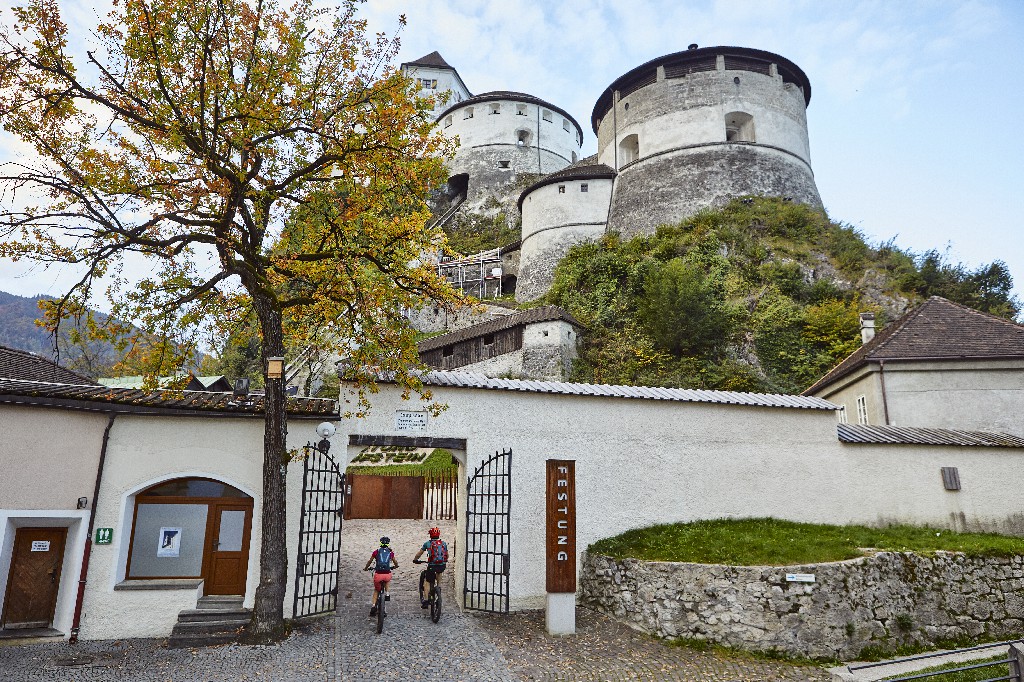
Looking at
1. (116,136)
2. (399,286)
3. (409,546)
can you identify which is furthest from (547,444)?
(116,136)

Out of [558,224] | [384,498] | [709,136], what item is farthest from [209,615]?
[709,136]

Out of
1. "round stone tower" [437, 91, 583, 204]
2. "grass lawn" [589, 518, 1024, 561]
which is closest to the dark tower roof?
"round stone tower" [437, 91, 583, 204]

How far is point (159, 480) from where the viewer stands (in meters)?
10.2

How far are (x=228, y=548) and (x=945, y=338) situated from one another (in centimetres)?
1898

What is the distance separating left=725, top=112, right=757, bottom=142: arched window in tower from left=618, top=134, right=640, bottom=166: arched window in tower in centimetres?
543

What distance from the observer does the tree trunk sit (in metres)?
9.31

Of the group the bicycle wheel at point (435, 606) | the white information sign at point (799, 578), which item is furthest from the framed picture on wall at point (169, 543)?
the white information sign at point (799, 578)

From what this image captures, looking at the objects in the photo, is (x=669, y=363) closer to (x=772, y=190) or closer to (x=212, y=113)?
(x=772, y=190)

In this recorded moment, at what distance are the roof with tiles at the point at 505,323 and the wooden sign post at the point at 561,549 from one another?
16.9 metres

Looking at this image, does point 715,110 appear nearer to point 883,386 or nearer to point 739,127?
point 739,127

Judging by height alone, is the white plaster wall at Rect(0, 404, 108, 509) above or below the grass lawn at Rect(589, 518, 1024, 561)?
above

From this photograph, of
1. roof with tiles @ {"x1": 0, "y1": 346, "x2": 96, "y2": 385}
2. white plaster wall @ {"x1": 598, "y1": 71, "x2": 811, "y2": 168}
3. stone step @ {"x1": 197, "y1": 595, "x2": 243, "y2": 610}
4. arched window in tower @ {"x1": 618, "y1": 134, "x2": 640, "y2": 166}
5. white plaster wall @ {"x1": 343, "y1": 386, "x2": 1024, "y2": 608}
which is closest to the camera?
stone step @ {"x1": 197, "y1": 595, "x2": 243, "y2": 610}

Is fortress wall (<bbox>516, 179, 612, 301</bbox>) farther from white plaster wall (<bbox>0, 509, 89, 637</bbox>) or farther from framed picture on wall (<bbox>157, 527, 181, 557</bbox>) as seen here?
white plaster wall (<bbox>0, 509, 89, 637</bbox>)

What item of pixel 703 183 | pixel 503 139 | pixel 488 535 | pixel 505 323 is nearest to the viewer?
pixel 488 535
